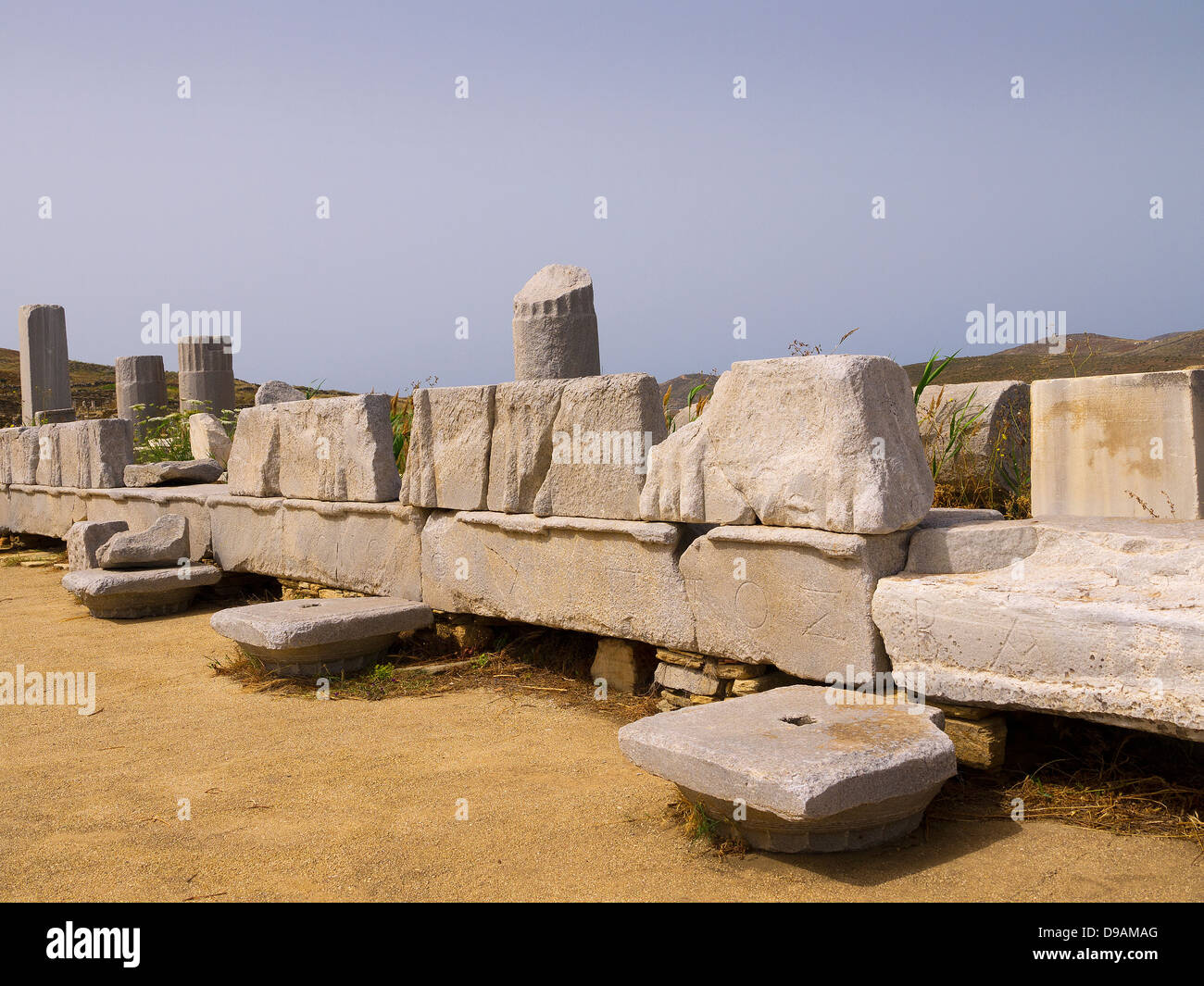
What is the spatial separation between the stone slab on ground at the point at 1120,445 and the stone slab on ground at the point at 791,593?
29.5 inches

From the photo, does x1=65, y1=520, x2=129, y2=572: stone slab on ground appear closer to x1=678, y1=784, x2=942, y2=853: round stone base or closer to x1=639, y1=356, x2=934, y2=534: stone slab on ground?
x1=639, y1=356, x2=934, y2=534: stone slab on ground

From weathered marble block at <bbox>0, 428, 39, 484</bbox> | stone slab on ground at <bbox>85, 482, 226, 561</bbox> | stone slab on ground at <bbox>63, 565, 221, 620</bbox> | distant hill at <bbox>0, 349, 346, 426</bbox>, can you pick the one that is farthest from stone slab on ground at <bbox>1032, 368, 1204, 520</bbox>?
distant hill at <bbox>0, 349, 346, 426</bbox>

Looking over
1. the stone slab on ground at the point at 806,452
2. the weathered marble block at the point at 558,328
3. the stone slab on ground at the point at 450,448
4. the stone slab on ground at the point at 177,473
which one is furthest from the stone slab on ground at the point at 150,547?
the stone slab on ground at the point at 806,452

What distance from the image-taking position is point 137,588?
23.0 ft

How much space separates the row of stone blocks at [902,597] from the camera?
3068 mm

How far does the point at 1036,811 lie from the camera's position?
325cm

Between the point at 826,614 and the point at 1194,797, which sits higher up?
the point at 826,614

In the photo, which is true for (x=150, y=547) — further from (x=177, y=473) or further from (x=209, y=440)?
(x=209, y=440)

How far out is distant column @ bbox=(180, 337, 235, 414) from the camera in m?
13.7

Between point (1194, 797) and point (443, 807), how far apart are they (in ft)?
7.90

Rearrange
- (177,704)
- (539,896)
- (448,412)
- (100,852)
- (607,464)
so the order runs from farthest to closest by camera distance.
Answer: (448,412) < (177,704) < (607,464) < (100,852) < (539,896)

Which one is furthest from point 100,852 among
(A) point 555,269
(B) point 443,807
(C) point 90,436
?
(C) point 90,436

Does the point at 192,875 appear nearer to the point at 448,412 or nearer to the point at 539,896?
the point at 539,896

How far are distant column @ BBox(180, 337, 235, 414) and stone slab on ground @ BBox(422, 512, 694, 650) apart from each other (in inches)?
361
